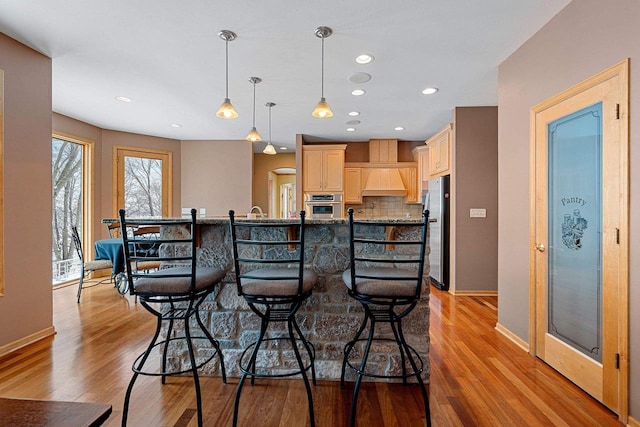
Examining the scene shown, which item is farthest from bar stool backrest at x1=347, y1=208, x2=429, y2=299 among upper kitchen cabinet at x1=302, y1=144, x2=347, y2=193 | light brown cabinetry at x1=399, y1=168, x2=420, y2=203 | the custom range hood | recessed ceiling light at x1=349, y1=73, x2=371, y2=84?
light brown cabinetry at x1=399, y1=168, x2=420, y2=203

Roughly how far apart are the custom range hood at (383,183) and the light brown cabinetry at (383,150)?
0.62ft

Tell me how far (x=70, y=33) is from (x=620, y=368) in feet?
14.4

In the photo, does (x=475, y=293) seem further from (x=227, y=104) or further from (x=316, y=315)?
(x=227, y=104)

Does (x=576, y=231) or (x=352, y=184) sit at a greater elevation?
(x=352, y=184)

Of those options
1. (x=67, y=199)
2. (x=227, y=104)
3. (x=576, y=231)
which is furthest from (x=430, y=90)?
(x=67, y=199)

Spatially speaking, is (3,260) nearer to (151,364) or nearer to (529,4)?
(151,364)

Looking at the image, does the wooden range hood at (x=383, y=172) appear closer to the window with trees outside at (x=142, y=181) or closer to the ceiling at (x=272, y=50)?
the ceiling at (x=272, y=50)

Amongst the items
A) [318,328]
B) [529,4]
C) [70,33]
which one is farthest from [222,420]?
[529,4]

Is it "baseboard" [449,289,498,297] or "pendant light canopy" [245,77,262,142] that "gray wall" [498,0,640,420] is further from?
"pendant light canopy" [245,77,262,142]

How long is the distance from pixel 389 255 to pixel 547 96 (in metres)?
1.73

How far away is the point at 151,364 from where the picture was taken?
90.0 inches

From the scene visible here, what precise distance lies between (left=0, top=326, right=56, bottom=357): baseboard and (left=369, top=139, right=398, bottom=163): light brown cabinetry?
5.19 m

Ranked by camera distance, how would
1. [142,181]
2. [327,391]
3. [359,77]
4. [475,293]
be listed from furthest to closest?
[142,181], [475,293], [359,77], [327,391]

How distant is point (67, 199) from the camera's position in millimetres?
4871
